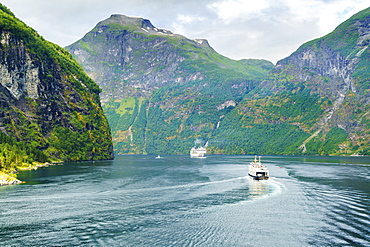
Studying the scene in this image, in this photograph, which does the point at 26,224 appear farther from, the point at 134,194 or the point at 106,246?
the point at 134,194

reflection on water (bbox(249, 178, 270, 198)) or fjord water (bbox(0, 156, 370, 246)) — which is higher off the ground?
fjord water (bbox(0, 156, 370, 246))

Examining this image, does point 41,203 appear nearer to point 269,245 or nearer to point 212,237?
point 212,237

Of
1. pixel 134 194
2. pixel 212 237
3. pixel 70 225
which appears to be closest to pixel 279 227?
pixel 212 237

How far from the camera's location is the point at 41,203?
247ft

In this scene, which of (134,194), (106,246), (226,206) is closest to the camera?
(106,246)

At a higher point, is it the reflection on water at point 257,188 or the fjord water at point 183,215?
the fjord water at point 183,215

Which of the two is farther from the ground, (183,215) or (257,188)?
(183,215)

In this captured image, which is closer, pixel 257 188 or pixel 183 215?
pixel 183 215

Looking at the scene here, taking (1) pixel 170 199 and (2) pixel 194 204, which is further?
(1) pixel 170 199

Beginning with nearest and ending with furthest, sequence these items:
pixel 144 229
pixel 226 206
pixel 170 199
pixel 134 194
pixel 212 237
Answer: pixel 212 237 → pixel 144 229 → pixel 226 206 → pixel 170 199 → pixel 134 194

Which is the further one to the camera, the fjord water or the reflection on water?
the reflection on water

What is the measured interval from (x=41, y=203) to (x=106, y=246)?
36.6 m

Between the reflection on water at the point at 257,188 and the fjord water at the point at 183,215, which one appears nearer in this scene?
the fjord water at the point at 183,215

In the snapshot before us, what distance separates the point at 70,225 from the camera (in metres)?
57.2
